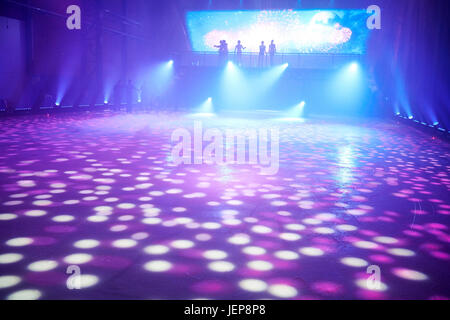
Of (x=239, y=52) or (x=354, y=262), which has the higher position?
(x=239, y=52)

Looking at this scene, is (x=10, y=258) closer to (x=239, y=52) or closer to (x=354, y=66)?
(x=239, y=52)

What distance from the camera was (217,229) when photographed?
210 centimetres

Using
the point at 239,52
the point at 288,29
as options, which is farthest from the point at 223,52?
the point at 288,29

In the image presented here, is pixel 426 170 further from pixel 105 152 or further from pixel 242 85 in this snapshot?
pixel 242 85

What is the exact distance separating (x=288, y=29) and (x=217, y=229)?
1487 centimetres

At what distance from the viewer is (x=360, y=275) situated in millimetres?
1598

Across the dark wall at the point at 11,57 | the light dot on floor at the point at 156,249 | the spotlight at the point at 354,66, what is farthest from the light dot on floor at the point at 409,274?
the spotlight at the point at 354,66

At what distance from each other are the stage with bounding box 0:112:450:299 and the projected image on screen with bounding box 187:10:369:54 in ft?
40.1

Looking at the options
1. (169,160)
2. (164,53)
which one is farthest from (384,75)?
(169,160)

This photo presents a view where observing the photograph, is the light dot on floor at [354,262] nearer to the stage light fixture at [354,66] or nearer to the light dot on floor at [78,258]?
the light dot on floor at [78,258]

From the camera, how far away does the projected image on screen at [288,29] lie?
1481 cm

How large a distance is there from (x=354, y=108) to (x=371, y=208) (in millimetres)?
12733

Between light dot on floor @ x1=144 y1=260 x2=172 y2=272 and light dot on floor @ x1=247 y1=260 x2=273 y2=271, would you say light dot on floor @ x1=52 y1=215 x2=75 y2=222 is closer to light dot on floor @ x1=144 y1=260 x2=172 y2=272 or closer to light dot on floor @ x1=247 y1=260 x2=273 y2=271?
light dot on floor @ x1=144 y1=260 x2=172 y2=272

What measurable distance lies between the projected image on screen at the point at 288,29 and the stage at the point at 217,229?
12.2 m
